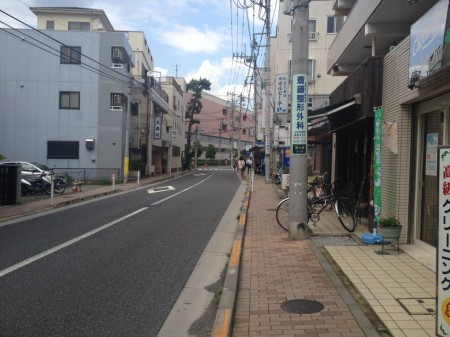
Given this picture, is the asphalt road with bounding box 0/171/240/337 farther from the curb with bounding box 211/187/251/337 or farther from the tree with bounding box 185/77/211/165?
the tree with bounding box 185/77/211/165

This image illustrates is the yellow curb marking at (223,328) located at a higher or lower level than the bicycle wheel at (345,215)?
lower

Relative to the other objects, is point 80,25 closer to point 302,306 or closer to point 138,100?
point 138,100

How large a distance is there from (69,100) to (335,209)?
25.6 meters

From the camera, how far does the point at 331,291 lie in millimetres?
5973

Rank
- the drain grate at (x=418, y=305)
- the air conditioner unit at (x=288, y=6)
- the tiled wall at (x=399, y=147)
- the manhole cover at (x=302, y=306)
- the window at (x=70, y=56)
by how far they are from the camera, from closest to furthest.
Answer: the drain grate at (x=418, y=305)
the manhole cover at (x=302, y=306)
the tiled wall at (x=399, y=147)
the air conditioner unit at (x=288, y=6)
the window at (x=70, y=56)

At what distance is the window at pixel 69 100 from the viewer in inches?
1248

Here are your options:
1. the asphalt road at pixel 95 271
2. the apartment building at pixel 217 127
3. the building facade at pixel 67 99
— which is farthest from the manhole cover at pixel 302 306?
the apartment building at pixel 217 127

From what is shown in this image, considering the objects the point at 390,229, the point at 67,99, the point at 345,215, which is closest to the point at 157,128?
the point at 67,99

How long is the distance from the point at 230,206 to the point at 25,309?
12.5 meters

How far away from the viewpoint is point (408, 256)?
7.73 metres

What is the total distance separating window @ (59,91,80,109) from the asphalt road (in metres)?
19.5

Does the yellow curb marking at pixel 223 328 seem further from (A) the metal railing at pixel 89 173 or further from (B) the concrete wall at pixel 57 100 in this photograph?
(B) the concrete wall at pixel 57 100

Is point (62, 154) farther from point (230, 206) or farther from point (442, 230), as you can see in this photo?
point (442, 230)

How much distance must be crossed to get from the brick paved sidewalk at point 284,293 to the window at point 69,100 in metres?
25.4
